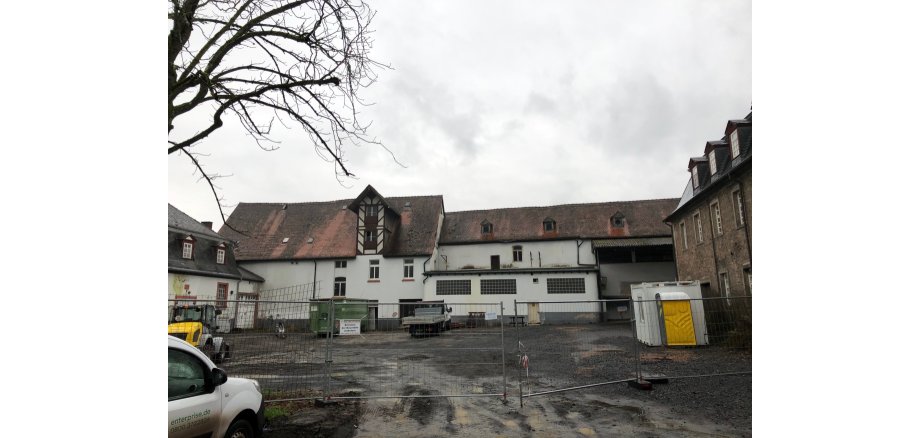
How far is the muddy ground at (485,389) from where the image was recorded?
636 cm

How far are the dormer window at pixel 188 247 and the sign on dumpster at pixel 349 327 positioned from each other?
83.8 ft

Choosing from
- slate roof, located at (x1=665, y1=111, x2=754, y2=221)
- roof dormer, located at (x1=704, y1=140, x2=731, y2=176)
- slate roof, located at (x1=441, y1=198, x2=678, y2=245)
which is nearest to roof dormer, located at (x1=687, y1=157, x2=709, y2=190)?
slate roof, located at (x1=665, y1=111, x2=754, y2=221)

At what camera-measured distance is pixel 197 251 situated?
1198 inches

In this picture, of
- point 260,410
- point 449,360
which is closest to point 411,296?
point 449,360

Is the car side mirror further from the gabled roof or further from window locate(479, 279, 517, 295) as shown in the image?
window locate(479, 279, 517, 295)

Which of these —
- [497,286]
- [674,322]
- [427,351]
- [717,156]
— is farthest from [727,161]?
[427,351]

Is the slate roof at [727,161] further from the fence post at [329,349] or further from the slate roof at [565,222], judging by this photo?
the fence post at [329,349]

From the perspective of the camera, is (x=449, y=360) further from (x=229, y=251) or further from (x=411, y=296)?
(x=229, y=251)

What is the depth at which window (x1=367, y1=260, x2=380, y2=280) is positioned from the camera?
3638cm

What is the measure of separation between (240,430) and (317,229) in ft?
118

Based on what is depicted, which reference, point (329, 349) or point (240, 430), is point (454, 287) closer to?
point (329, 349)

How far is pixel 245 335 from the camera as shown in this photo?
293 inches

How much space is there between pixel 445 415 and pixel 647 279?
29992mm

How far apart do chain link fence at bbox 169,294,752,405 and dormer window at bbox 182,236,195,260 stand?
19.1m
